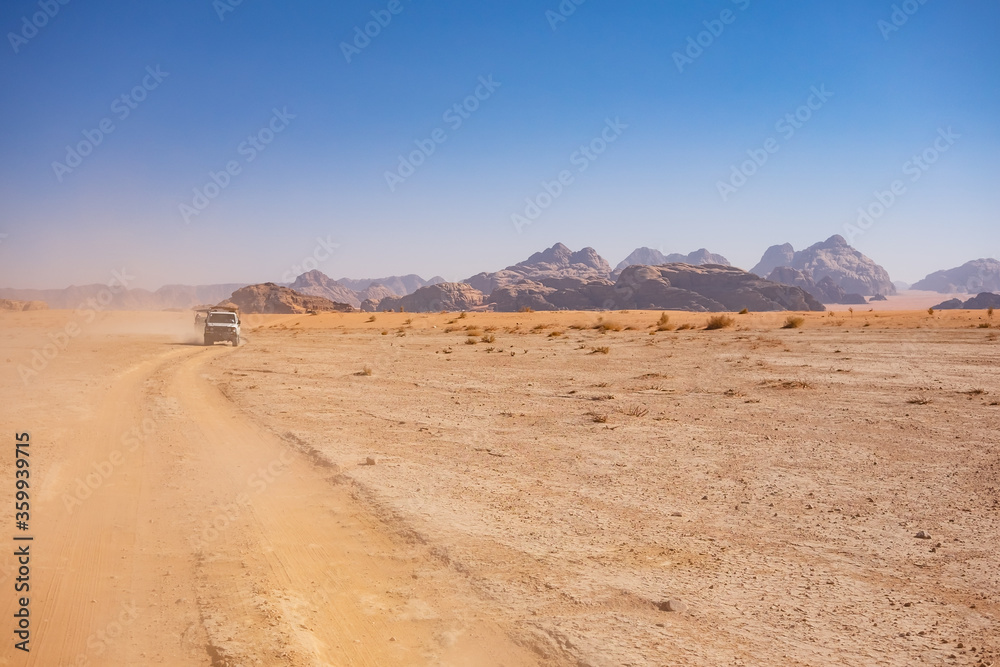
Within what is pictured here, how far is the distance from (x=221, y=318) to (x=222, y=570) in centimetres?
3426

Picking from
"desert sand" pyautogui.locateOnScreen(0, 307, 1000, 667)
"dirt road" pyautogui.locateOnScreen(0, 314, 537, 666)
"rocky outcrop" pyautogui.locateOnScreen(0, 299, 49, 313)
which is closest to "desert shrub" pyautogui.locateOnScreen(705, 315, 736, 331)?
"desert sand" pyautogui.locateOnScreen(0, 307, 1000, 667)

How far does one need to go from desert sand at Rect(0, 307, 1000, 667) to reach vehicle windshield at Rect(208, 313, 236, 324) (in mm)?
21596

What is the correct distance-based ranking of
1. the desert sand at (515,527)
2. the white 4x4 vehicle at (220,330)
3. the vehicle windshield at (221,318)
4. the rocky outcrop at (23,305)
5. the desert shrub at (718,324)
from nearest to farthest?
the desert sand at (515,527) → the white 4x4 vehicle at (220,330) → the vehicle windshield at (221,318) → the desert shrub at (718,324) → the rocky outcrop at (23,305)

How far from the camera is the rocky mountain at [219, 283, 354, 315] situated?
140250 mm

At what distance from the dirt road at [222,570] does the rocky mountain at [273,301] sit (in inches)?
5112

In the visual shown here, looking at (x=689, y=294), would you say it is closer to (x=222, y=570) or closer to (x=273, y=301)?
(x=273, y=301)

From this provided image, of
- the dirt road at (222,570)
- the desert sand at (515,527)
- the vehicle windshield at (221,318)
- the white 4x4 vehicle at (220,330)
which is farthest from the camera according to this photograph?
the vehicle windshield at (221,318)

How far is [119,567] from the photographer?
554 cm

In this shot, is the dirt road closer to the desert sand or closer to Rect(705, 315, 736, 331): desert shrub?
the desert sand

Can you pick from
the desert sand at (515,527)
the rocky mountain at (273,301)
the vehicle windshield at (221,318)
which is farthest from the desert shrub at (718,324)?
the rocky mountain at (273,301)

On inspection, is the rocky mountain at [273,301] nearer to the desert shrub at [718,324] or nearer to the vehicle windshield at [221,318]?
the vehicle windshield at [221,318]

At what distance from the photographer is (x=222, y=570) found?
18.1 ft

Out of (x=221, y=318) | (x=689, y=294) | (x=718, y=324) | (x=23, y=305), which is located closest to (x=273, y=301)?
(x=23, y=305)

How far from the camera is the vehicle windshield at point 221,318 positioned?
118 feet
